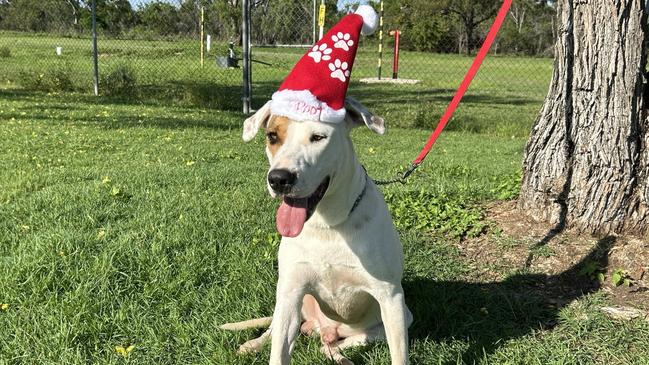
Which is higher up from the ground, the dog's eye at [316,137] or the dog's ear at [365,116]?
the dog's ear at [365,116]

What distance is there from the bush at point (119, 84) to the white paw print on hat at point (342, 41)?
9.83 meters

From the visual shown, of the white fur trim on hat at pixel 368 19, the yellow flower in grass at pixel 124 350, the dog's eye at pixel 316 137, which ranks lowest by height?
the yellow flower in grass at pixel 124 350

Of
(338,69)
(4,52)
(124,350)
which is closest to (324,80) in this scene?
(338,69)

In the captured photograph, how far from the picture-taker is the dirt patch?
118 inches

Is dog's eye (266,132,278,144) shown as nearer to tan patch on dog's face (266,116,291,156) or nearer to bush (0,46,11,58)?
tan patch on dog's face (266,116,291,156)

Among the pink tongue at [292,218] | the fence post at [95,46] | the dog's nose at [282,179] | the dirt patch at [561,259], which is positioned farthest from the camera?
the fence post at [95,46]

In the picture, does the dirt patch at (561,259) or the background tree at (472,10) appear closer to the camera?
the dirt patch at (561,259)

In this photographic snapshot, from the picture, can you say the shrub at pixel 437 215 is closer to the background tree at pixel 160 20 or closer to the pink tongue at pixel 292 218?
the pink tongue at pixel 292 218

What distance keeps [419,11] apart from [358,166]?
1243 inches

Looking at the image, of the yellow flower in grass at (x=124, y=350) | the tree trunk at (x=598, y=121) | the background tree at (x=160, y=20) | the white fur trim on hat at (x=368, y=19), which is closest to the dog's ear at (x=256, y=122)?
the white fur trim on hat at (x=368, y=19)

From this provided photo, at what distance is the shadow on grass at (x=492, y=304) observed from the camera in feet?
8.80

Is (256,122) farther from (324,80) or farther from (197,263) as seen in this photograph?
(197,263)

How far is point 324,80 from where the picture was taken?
2197 millimetres

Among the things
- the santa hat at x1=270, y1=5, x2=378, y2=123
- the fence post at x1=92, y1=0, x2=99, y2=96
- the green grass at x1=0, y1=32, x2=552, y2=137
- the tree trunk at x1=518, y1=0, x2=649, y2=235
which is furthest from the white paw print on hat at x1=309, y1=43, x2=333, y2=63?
the fence post at x1=92, y1=0, x2=99, y2=96
